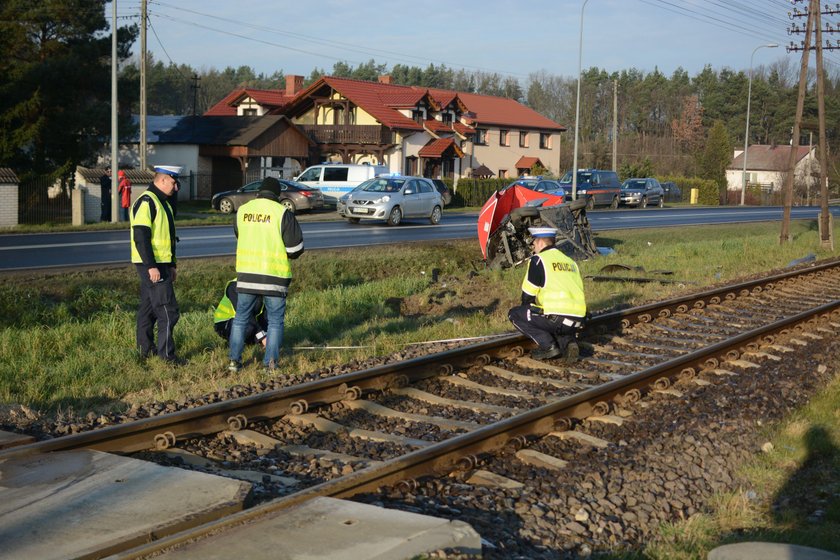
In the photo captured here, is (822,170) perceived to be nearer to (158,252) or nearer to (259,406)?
(158,252)

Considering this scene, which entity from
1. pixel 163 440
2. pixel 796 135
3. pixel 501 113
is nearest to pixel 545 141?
pixel 501 113

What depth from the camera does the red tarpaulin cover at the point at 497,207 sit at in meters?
20.1

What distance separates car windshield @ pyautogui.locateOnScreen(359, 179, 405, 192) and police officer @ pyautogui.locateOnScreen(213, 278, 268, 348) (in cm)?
2216

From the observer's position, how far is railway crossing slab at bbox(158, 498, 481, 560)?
4.35 meters

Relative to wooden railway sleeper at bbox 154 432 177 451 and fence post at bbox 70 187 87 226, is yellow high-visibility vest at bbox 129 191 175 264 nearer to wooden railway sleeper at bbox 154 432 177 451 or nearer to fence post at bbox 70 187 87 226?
wooden railway sleeper at bbox 154 432 177 451

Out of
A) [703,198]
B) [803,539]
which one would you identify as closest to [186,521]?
[803,539]

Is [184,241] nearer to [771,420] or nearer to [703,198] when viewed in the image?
[771,420]

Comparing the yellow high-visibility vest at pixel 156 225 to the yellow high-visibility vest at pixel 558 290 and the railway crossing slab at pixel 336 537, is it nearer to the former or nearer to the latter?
the yellow high-visibility vest at pixel 558 290

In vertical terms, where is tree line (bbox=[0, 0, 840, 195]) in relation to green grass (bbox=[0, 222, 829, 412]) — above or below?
above

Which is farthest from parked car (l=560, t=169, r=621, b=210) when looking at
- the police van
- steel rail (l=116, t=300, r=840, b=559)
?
steel rail (l=116, t=300, r=840, b=559)

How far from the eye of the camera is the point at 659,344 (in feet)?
36.2

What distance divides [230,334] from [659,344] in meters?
4.84

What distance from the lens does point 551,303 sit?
9.39 m

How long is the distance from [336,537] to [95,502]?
1.39 m
